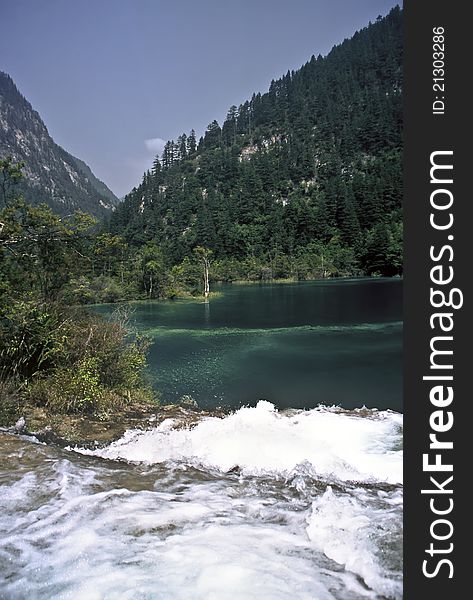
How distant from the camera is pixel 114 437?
8.92 meters

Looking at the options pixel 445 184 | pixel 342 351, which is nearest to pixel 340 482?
pixel 445 184

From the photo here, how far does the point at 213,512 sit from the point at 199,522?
11.8 inches

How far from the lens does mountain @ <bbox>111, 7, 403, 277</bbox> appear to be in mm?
100375

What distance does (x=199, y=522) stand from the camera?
16.6 feet

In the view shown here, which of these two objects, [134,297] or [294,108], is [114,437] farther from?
[294,108]

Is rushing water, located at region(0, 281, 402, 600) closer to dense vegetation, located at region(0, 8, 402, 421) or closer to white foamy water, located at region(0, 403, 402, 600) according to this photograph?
white foamy water, located at region(0, 403, 402, 600)

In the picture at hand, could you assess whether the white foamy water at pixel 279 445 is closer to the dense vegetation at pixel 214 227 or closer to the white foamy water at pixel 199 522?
the white foamy water at pixel 199 522

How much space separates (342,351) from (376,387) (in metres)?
6.32

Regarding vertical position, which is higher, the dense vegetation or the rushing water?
the dense vegetation

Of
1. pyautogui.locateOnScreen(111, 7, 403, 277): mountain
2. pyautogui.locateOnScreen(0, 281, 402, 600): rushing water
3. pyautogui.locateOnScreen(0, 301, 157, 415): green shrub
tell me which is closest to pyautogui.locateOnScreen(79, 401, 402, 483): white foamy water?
pyautogui.locateOnScreen(0, 281, 402, 600): rushing water

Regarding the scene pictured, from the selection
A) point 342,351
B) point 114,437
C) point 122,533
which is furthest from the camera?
point 342,351

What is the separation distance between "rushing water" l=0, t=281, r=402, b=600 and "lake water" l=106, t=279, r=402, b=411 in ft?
12.4

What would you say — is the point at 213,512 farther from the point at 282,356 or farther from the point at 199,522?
the point at 282,356

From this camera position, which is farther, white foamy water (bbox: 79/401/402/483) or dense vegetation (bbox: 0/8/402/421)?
dense vegetation (bbox: 0/8/402/421)
